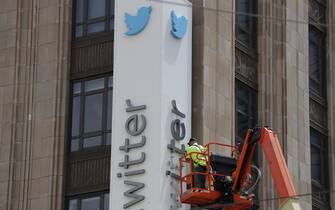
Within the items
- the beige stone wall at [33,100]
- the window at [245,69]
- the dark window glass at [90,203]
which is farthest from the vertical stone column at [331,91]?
the beige stone wall at [33,100]

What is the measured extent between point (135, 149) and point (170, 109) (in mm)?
1613

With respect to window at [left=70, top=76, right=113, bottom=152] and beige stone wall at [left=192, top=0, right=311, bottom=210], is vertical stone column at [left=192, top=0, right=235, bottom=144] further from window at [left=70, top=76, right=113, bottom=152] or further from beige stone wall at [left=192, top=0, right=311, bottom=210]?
window at [left=70, top=76, right=113, bottom=152]

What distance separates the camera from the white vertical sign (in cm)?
4081

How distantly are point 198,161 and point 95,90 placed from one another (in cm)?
601

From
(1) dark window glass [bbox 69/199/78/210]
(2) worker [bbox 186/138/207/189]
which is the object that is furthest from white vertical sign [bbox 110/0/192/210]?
(1) dark window glass [bbox 69/199/78/210]

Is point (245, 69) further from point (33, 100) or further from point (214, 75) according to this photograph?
point (33, 100)

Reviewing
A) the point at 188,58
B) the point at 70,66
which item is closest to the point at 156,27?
the point at 188,58

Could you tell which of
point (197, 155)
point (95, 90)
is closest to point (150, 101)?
point (197, 155)

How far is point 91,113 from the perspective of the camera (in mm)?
44750

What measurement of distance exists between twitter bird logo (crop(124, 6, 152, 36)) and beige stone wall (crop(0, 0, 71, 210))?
382cm

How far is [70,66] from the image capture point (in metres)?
45.4

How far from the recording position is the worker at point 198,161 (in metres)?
40.1

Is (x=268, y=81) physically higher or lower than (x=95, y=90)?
higher

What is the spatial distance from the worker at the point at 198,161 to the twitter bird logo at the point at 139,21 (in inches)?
162
